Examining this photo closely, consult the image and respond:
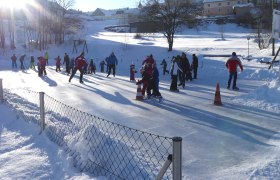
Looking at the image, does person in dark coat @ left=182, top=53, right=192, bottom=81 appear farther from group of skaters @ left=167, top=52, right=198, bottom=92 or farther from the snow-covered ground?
the snow-covered ground

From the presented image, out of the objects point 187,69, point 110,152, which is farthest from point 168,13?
point 110,152

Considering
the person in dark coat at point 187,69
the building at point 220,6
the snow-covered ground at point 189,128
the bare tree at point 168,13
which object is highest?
the building at point 220,6

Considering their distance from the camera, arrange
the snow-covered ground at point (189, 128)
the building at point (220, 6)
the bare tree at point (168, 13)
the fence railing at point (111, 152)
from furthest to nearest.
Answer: the building at point (220, 6) < the bare tree at point (168, 13) < the snow-covered ground at point (189, 128) < the fence railing at point (111, 152)

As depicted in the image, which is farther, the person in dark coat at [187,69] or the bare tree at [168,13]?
the bare tree at [168,13]

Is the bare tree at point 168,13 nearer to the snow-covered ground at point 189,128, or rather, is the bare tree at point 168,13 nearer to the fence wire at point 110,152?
the snow-covered ground at point 189,128

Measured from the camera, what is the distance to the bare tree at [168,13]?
4175cm

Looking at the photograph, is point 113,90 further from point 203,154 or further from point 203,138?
point 203,154

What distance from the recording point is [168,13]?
4181cm

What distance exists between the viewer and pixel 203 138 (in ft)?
26.0

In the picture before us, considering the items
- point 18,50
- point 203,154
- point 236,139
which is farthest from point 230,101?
point 18,50

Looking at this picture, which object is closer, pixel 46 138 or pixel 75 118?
pixel 46 138

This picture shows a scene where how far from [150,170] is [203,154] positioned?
150 cm

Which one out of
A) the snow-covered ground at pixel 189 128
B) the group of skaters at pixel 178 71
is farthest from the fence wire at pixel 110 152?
the group of skaters at pixel 178 71

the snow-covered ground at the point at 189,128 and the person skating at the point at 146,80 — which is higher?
the person skating at the point at 146,80
